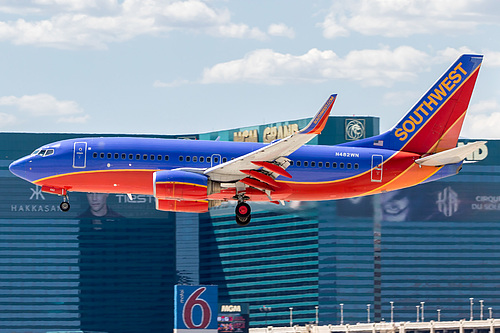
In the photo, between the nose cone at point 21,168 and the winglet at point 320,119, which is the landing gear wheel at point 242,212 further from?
the nose cone at point 21,168

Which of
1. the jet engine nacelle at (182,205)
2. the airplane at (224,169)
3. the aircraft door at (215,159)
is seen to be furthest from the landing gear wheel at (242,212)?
the jet engine nacelle at (182,205)

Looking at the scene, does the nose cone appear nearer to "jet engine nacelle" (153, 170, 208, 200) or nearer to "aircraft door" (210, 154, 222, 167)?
"jet engine nacelle" (153, 170, 208, 200)

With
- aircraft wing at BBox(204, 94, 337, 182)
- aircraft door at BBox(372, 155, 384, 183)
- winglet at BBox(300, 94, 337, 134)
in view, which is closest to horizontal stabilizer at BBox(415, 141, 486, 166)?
aircraft door at BBox(372, 155, 384, 183)

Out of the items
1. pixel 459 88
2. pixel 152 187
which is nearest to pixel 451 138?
pixel 459 88

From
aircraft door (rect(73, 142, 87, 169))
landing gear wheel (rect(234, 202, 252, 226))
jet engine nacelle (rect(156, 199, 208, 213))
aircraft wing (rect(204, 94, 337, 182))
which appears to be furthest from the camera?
jet engine nacelle (rect(156, 199, 208, 213))

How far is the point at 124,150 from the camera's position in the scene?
7244 centimetres

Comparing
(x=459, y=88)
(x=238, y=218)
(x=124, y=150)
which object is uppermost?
(x=459, y=88)

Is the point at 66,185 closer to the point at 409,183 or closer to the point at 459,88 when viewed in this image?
the point at 409,183

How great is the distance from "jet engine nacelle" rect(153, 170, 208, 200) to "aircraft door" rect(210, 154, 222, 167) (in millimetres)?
2017

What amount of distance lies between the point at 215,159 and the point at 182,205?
5.29 m

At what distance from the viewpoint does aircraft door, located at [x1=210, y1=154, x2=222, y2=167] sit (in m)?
72.8

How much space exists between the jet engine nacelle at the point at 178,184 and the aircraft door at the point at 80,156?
5489mm

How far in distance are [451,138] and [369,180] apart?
825 centimetres

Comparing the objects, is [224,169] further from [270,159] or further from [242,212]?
[242,212]
